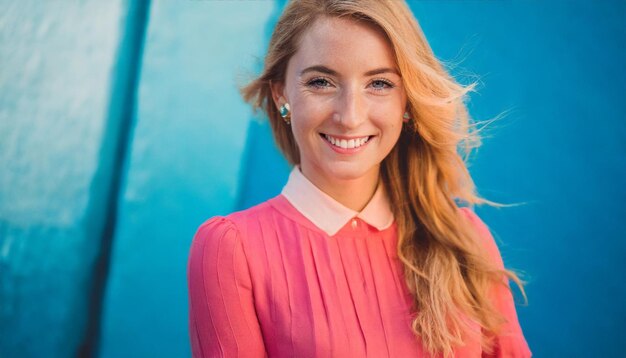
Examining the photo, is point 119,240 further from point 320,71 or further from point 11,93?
point 320,71

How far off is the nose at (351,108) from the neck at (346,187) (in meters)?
0.24

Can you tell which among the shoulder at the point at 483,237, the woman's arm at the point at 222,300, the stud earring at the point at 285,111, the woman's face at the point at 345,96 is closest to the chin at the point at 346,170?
the woman's face at the point at 345,96

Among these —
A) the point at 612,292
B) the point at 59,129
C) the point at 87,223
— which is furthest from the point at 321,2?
the point at 612,292

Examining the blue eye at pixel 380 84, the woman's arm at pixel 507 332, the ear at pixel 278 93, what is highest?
the ear at pixel 278 93

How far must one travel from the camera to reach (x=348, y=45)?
4.87 feet

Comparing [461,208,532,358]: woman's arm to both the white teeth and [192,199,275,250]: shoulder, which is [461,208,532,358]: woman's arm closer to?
the white teeth

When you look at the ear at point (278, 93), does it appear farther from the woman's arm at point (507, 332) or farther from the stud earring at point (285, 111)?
the woman's arm at point (507, 332)

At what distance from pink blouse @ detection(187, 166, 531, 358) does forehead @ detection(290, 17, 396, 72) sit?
0.39m

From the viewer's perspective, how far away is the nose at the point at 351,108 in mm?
1479

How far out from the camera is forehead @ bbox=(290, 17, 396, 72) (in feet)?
4.87

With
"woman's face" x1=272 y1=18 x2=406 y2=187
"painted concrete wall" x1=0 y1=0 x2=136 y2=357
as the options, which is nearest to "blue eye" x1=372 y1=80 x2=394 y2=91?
"woman's face" x1=272 y1=18 x2=406 y2=187

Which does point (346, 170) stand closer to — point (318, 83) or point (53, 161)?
point (318, 83)

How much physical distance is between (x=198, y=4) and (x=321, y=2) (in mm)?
707

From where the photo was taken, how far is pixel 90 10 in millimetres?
1849
